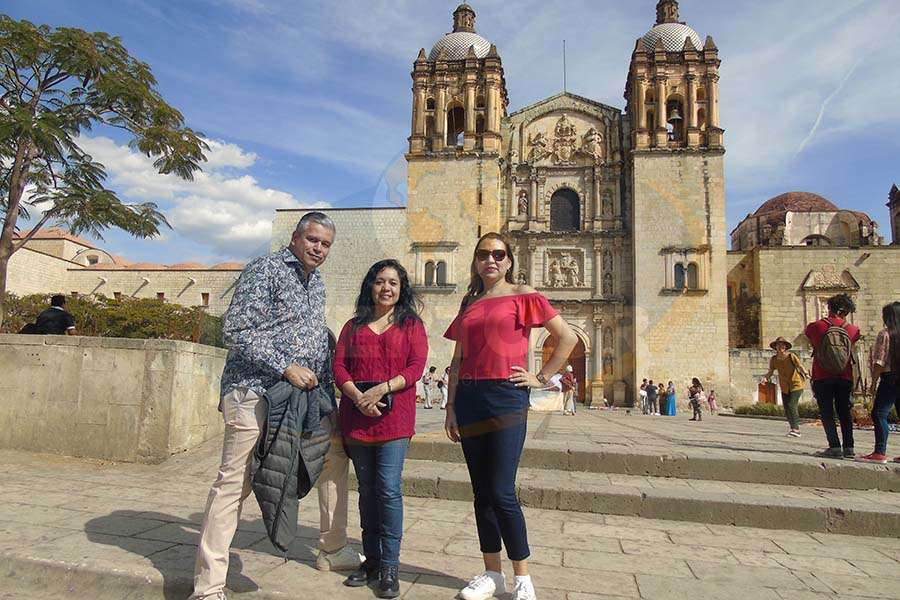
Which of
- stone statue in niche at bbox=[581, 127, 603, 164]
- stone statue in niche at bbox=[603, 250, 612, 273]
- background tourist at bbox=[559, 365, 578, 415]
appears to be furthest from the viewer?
stone statue in niche at bbox=[581, 127, 603, 164]

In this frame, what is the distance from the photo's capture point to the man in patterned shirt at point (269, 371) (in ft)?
8.63

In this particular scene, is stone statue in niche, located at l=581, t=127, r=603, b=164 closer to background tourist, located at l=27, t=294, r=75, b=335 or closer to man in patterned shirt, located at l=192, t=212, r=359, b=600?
background tourist, located at l=27, t=294, r=75, b=335

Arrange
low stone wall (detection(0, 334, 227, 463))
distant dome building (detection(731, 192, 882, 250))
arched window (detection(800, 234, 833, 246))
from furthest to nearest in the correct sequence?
arched window (detection(800, 234, 833, 246)) → distant dome building (detection(731, 192, 882, 250)) → low stone wall (detection(0, 334, 227, 463))

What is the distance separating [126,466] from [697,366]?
21.3m

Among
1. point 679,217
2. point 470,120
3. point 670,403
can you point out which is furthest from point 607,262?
point 470,120

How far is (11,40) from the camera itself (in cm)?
848

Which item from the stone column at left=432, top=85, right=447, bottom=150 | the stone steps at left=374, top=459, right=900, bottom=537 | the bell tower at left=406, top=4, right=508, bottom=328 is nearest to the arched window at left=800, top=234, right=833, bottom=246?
the bell tower at left=406, top=4, right=508, bottom=328

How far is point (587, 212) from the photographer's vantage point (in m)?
26.0

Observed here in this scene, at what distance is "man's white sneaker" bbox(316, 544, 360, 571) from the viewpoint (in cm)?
293

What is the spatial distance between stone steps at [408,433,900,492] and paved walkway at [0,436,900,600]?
3.05ft

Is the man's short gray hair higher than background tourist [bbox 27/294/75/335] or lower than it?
higher

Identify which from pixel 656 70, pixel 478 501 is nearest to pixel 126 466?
pixel 478 501

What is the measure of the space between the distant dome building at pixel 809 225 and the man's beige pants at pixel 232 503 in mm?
33253

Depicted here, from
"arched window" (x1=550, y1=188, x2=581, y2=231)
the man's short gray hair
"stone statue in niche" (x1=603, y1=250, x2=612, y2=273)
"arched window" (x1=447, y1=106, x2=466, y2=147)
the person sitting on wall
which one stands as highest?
"arched window" (x1=447, y1=106, x2=466, y2=147)
